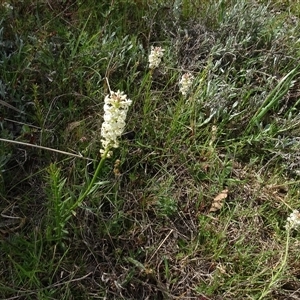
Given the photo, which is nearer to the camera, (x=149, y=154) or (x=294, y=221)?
(x=294, y=221)

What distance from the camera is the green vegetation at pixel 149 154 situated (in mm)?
1914

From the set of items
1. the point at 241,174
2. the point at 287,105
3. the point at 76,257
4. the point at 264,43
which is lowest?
the point at 76,257

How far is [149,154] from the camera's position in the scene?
2234mm

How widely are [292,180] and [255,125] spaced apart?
0.35 meters

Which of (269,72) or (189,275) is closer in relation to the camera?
(189,275)

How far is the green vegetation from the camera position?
1914mm

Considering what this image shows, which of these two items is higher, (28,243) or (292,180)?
(292,180)

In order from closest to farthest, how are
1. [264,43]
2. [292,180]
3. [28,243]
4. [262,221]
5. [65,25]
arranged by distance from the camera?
[28,243]
[262,221]
[292,180]
[65,25]
[264,43]

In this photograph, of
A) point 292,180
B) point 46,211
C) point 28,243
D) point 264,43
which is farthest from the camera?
point 264,43

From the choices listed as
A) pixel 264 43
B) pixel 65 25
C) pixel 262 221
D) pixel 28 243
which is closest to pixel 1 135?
pixel 28 243

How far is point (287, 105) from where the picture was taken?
2.67 metres

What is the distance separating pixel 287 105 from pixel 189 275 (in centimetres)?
121

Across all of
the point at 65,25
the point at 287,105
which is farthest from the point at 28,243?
the point at 287,105

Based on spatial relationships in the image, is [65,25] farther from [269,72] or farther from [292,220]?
[292,220]
